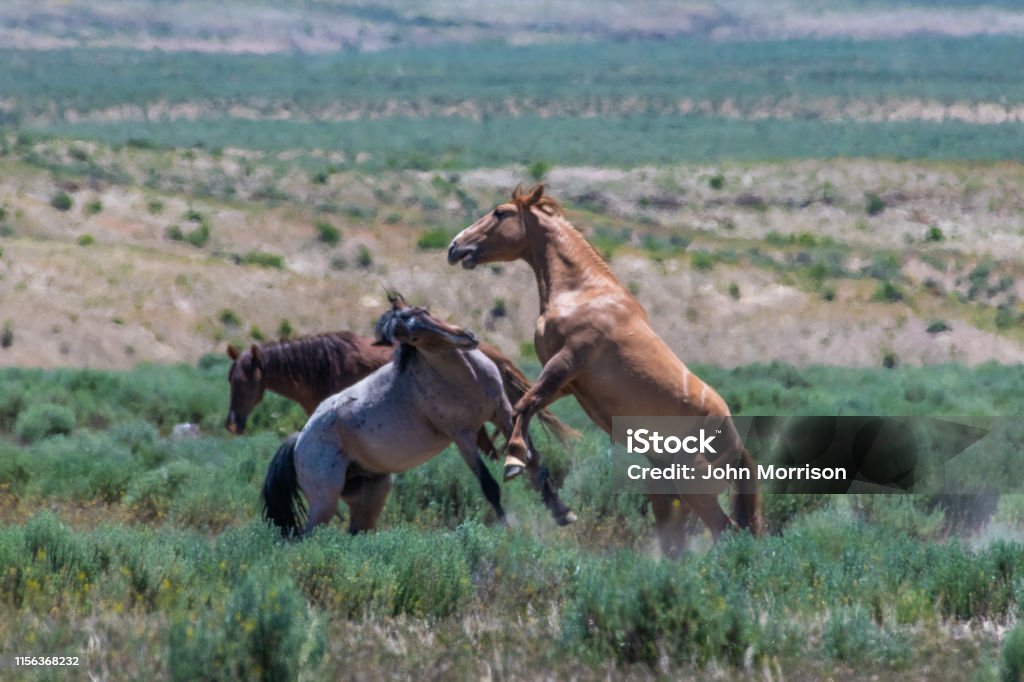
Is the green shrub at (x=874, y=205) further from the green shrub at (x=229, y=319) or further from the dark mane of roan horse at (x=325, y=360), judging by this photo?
the dark mane of roan horse at (x=325, y=360)

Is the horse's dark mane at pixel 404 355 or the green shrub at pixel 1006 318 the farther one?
the green shrub at pixel 1006 318

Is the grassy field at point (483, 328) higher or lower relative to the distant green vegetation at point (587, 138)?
higher

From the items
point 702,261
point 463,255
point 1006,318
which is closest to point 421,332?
point 463,255

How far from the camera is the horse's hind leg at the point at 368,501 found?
35.5 ft

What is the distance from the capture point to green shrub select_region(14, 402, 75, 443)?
61.2 ft

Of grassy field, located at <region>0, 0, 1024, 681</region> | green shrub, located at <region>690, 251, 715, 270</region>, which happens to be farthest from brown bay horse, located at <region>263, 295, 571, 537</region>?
green shrub, located at <region>690, 251, 715, 270</region>

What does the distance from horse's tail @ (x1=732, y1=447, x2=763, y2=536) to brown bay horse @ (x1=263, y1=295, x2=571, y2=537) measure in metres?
1.05

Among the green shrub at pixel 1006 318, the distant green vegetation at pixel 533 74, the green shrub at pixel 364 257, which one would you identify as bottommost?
the distant green vegetation at pixel 533 74

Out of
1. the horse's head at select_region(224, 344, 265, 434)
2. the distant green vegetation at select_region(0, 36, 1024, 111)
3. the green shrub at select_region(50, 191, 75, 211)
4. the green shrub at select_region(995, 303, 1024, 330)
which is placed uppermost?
the horse's head at select_region(224, 344, 265, 434)

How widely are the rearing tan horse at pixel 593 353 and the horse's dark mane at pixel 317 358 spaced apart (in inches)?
105

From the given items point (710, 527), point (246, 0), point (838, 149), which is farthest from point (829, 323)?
point (246, 0)

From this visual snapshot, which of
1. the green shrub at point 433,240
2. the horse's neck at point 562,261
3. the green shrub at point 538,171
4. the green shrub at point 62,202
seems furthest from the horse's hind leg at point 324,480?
the green shrub at point 538,171

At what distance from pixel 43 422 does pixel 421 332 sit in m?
10.0

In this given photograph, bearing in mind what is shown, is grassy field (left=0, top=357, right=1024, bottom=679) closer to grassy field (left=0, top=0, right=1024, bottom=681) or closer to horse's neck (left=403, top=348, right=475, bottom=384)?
grassy field (left=0, top=0, right=1024, bottom=681)
